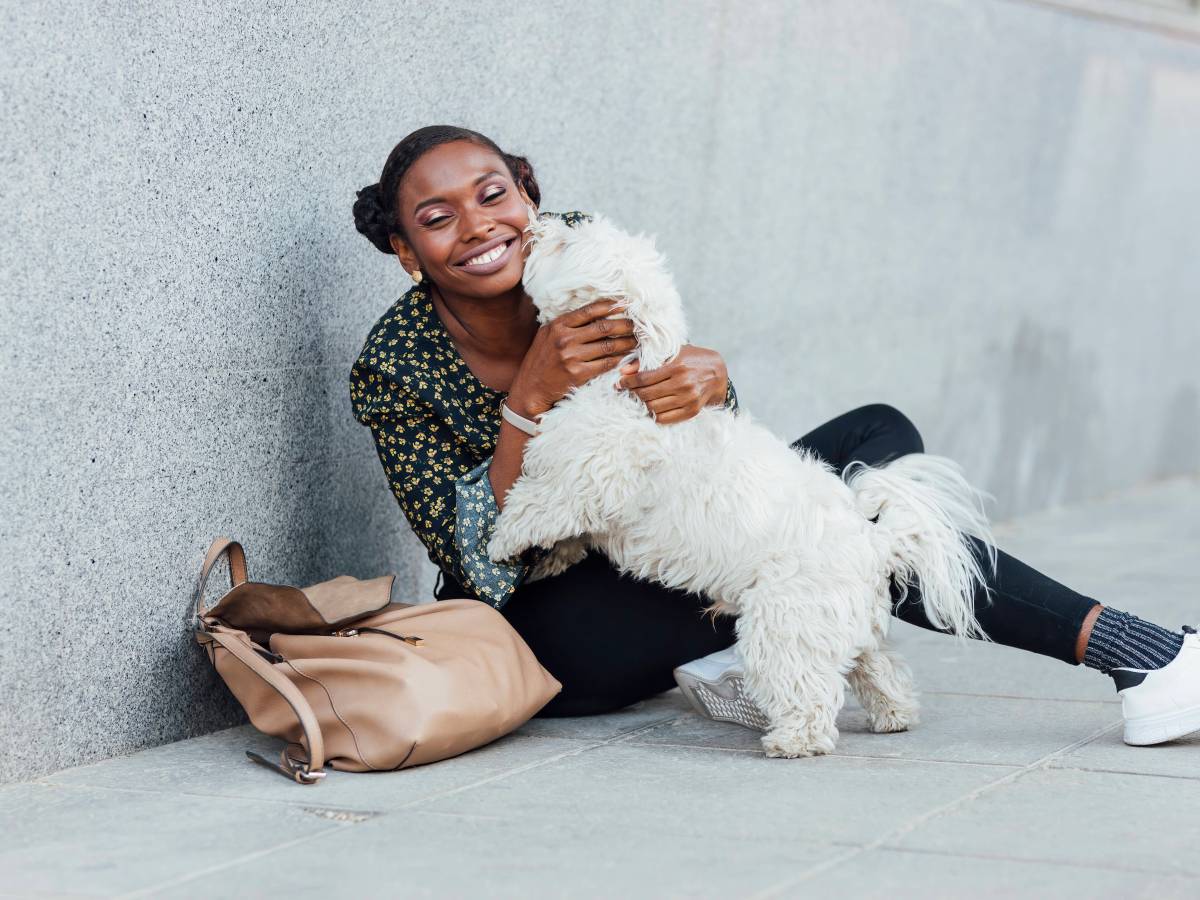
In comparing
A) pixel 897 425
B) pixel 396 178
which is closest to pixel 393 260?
pixel 396 178

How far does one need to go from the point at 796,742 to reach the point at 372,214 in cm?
157

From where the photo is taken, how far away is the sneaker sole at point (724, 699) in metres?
3.41

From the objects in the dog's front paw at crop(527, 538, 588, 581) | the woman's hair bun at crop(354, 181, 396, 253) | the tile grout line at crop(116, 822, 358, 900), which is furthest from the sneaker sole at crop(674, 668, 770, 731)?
the woman's hair bun at crop(354, 181, 396, 253)

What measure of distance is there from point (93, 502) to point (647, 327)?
124 centimetres

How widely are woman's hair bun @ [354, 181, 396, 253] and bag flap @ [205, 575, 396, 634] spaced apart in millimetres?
830

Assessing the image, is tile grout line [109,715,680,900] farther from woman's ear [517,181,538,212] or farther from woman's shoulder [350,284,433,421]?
woman's ear [517,181,538,212]

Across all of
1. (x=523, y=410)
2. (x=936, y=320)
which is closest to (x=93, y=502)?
(x=523, y=410)

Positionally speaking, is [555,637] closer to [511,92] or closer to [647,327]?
[647,327]

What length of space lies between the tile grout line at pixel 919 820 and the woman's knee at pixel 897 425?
0.77 m

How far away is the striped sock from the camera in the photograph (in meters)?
3.23

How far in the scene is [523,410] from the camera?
10.7 feet

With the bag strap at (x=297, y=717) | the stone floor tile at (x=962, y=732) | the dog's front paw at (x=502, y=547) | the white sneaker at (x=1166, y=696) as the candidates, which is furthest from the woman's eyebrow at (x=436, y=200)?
the white sneaker at (x=1166, y=696)

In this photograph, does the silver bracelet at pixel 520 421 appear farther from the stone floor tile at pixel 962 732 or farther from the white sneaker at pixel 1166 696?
the white sneaker at pixel 1166 696

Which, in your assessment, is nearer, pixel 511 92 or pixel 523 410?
pixel 523 410
